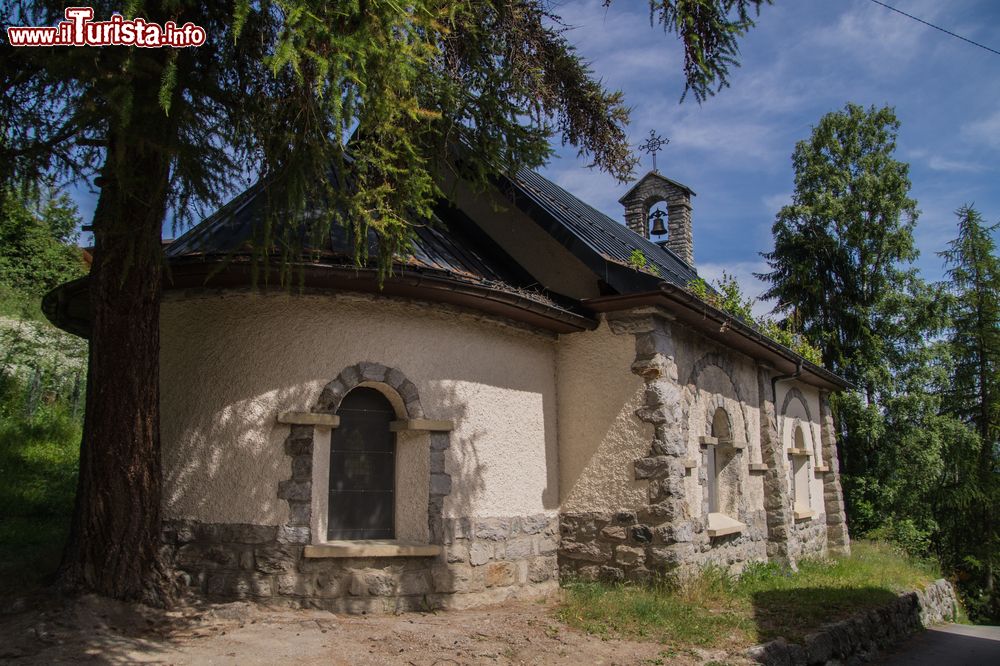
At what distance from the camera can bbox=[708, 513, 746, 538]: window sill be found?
930 centimetres

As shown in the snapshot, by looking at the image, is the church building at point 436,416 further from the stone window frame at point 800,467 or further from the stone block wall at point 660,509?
the stone window frame at point 800,467

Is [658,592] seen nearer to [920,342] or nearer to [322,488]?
[322,488]

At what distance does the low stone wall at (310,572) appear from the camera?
271 inches

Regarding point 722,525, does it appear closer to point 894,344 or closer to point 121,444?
point 121,444

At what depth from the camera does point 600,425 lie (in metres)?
8.79

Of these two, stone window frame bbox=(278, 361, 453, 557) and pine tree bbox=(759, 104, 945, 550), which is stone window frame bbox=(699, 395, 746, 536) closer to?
stone window frame bbox=(278, 361, 453, 557)

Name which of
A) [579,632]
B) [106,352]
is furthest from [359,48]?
[579,632]

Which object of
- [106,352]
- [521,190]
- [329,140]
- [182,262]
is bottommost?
[106,352]

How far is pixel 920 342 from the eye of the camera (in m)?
20.6

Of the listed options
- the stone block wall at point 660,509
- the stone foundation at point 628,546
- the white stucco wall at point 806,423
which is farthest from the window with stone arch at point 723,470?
the white stucco wall at point 806,423

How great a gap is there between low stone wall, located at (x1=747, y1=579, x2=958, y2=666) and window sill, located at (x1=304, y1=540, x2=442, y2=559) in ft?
9.99

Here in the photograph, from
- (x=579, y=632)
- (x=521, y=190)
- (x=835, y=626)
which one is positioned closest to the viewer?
(x=579, y=632)

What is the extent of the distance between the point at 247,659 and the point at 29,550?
16.6ft

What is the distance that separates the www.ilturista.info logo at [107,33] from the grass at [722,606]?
227 inches
